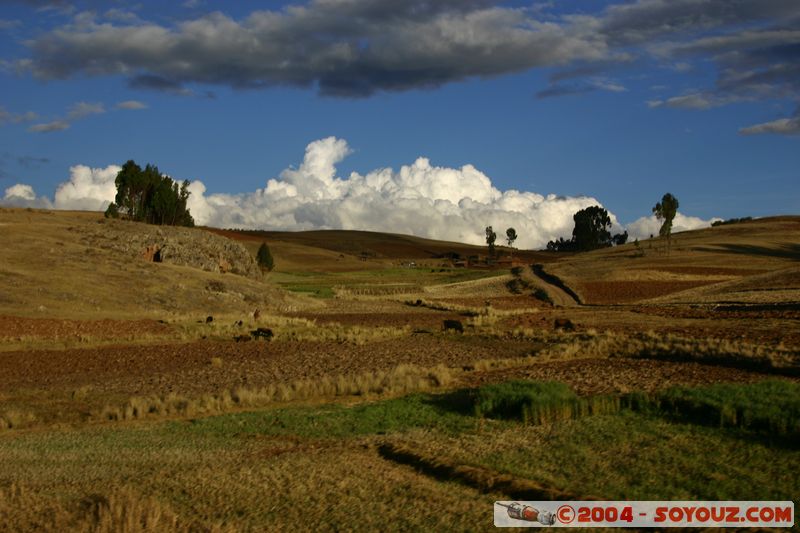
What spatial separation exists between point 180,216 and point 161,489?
92.4 m

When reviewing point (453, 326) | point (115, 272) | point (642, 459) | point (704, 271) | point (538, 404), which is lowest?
point (642, 459)

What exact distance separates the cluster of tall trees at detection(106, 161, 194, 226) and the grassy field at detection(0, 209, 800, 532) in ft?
122

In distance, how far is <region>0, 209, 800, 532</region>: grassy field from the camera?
1096 cm

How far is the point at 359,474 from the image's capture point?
40.1 feet

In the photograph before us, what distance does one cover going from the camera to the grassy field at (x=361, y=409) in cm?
1096

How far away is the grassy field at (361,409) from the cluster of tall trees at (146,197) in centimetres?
3718

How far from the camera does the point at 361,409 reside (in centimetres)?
1898

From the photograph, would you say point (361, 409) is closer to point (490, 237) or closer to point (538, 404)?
point (538, 404)

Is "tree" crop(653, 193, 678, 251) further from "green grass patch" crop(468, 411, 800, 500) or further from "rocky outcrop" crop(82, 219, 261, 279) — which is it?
"green grass patch" crop(468, 411, 800, 500)

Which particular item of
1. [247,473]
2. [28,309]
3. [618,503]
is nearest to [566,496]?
[618,503]

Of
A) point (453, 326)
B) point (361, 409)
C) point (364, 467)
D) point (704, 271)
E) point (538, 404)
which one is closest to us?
point (364, 467)

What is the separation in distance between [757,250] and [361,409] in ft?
335

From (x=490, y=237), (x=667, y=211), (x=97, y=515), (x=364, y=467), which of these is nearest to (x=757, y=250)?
(x=667, y=211)

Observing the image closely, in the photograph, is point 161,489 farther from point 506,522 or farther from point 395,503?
point 506,522
